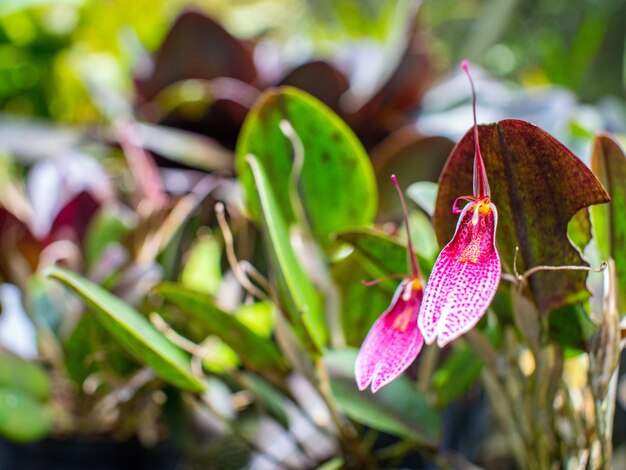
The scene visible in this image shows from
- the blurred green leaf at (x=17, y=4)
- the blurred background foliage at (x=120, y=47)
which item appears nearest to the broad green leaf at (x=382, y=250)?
the blurred background foliage at (x=120, y=47)

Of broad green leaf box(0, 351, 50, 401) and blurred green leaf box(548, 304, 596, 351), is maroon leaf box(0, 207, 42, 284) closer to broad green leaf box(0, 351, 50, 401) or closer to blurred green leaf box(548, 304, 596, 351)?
broad green leaf box(0, 351, 50, 401)

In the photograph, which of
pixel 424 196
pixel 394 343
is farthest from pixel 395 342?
pixel 424 196

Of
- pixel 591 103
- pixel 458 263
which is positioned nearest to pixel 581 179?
pixel 458 263

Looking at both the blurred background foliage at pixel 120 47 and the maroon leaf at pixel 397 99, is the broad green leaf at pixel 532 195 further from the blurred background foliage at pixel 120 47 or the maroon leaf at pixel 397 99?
the blurred background foliage at pixel 120 47

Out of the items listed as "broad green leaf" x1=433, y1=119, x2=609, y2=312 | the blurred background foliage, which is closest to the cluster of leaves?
"broad green leaf" x1=433, y1=119, x2=609, y2=312

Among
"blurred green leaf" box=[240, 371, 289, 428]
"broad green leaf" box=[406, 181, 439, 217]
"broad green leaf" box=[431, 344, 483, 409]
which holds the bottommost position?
"blurred green leaf" box=[240, 371, 289, 428]

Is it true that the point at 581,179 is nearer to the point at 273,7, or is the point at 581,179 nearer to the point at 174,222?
the point at 174,222
